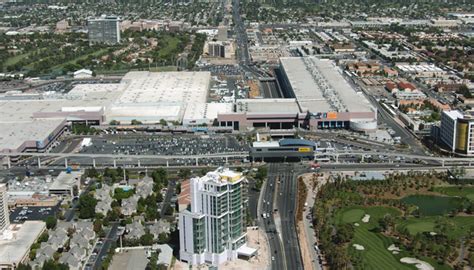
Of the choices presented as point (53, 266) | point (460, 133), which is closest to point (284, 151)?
point (460, 133)

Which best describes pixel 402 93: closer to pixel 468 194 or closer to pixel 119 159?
pixel 468 194

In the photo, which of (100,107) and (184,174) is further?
(100,107)

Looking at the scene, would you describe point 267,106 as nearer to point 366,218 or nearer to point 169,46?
point 366,218

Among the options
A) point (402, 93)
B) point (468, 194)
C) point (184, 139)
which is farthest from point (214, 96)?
point (468, 194)

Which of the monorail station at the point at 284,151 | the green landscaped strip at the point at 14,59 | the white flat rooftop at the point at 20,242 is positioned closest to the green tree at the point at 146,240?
the white flat rooftop at the point at 20,242

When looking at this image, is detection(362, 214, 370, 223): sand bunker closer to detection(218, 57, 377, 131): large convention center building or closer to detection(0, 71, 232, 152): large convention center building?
detection(218, 57, 377, 131): large convention center building
